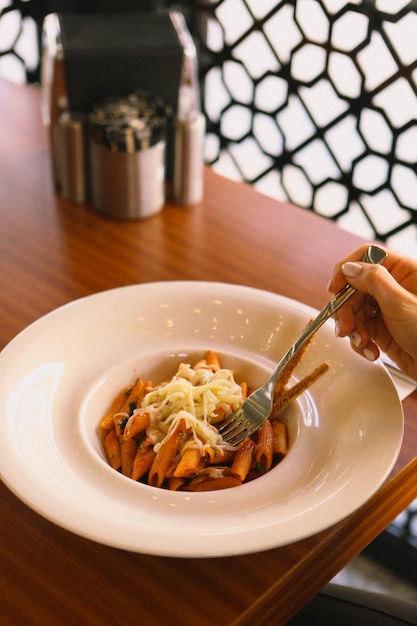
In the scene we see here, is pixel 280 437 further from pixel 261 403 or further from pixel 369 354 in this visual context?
pixel 369 354

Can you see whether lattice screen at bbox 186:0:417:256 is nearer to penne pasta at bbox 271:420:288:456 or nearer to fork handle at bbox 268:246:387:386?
fork handle at bbox 268:246:387:386

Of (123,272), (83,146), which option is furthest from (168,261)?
(83,146)

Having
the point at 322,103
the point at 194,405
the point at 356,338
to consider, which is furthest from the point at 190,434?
the point at 322,103

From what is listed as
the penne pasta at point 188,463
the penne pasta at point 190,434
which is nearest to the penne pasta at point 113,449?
the penne pasta at point 190,434

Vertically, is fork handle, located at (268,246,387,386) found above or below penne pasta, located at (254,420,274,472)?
above

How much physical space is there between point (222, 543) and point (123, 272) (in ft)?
2.59

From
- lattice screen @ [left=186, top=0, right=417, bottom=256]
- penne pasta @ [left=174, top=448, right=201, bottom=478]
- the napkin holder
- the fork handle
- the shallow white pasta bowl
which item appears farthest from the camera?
lattice screen @ [left=186, top=0, right=417, bottom=256]

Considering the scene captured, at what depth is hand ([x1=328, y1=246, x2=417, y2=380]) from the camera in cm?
108

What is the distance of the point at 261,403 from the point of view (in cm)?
110

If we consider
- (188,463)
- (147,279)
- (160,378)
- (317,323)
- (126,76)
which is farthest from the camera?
(126,76)

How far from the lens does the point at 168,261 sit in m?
1.58

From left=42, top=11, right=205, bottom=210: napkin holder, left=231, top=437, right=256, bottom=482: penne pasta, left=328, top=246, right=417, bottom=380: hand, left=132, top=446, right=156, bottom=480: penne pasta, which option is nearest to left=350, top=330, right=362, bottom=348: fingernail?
left=328, top=246, right=417, bottom=380: hand

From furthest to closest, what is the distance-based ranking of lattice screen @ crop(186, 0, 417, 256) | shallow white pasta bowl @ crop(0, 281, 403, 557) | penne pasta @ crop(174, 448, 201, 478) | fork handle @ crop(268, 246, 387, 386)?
lattice screen @ crop(186, 0, 417, 256) < fork handle @ crop(268, 246, 387, 386) < penne pasta @ crop(174, 448, 201, 478) < shallow white pasta bowl @ crop(0, 281, 403, 557)

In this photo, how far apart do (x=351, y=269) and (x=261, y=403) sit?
0.79ft
